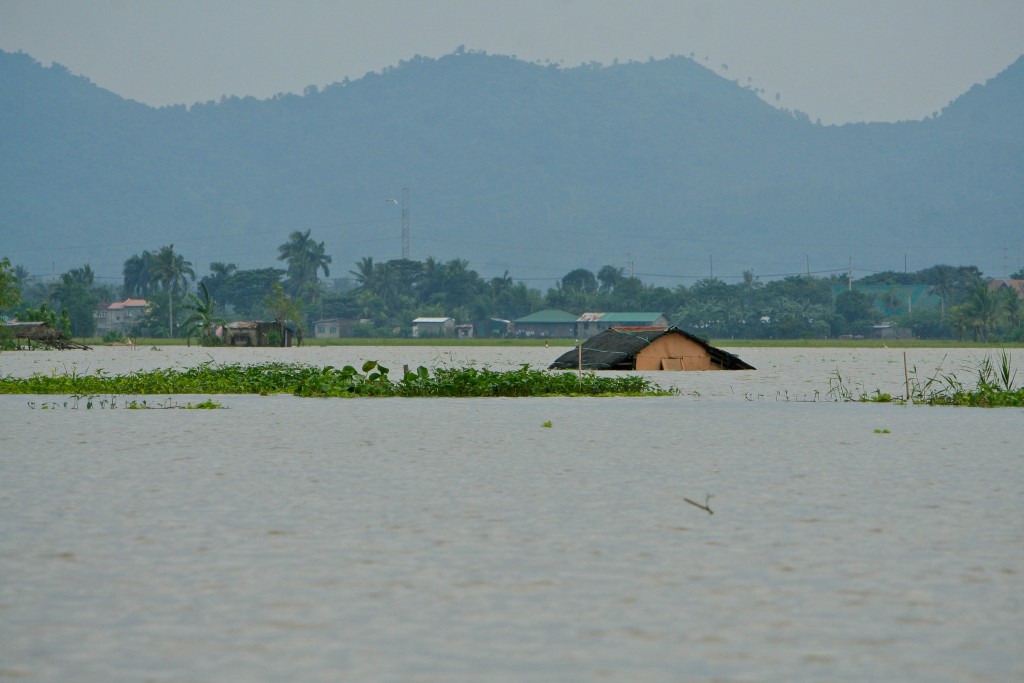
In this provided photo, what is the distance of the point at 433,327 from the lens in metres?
162

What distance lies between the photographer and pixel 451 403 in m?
22.7

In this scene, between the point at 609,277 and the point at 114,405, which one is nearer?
the point at 114,405

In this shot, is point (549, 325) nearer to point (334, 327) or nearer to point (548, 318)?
point (548, 318)

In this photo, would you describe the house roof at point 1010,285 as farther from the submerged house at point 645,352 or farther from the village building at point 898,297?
the submerged house at point 645,352

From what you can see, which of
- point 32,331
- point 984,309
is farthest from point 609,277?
point 32,331

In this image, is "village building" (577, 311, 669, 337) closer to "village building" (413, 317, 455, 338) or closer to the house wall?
"village building" (413, 317, 455, 338)

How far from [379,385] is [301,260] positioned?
5836 inches

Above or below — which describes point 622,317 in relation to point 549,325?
above

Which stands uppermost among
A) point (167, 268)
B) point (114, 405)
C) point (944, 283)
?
point (167, 268)

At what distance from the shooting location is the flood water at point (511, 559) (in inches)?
207

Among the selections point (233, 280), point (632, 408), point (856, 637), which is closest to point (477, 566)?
point (856, 637)

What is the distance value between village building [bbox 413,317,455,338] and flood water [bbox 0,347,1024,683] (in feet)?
474

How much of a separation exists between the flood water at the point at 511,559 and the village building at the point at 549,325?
146 meters

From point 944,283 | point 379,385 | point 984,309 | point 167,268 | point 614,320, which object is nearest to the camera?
point 379,385
